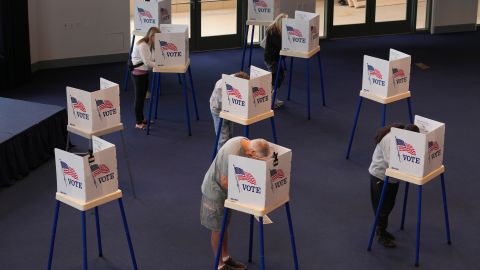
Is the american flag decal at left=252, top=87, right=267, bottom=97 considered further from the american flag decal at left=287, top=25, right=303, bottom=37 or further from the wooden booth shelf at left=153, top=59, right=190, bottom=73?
the american flag decal at left=287, top=25, right=303, bottom=37

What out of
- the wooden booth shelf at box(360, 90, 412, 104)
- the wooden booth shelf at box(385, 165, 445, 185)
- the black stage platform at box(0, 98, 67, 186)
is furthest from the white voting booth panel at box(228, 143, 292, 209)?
the black stage platform at box(0, 98, 67, 186)

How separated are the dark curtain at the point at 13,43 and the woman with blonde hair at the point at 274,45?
11.6 ft

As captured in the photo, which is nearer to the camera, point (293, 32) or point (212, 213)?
point (212, 213)

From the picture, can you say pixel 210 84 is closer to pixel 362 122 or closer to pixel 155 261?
pixel 362 122

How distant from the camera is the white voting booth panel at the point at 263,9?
39.4 ft

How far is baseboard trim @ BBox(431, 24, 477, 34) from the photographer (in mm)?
15547

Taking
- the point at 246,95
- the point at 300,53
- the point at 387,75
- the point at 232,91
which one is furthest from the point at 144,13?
the point at 387,75

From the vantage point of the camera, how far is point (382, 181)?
706 centimetres

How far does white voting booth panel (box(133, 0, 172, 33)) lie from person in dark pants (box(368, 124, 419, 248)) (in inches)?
194

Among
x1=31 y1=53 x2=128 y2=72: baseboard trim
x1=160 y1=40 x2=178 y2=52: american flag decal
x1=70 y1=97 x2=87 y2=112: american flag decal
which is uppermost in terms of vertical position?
x1=160 y1=40 x2=178 y2=52: american flag decal

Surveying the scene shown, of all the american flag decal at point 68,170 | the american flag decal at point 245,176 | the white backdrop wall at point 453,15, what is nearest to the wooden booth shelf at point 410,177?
the american flag decal at point 245,176

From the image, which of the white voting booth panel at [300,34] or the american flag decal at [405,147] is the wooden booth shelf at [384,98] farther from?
the american flag decal at [405,147]

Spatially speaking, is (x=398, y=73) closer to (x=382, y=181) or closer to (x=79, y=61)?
(x=382, y=181)

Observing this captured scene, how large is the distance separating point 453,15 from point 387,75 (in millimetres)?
7659
